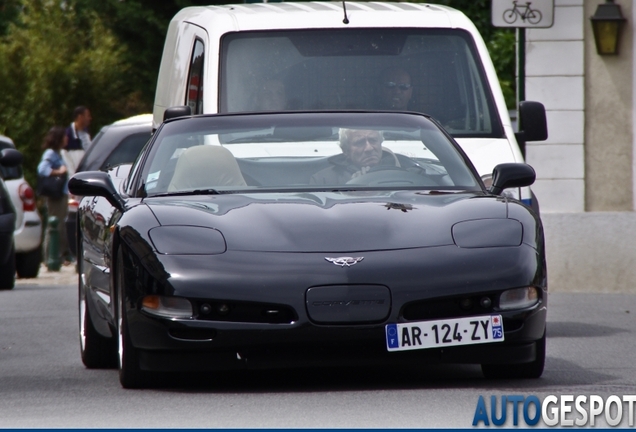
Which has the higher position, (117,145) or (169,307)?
(169,307)

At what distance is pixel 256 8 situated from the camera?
11.4m

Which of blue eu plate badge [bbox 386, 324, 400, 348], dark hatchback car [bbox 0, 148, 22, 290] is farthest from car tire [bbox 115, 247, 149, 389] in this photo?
dark hatchback car [bbox 0, 148, 22, 290]

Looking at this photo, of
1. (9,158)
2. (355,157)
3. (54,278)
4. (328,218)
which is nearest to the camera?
(328,218)

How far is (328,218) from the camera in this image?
710 centimetres

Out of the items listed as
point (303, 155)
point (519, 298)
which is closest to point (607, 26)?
point (303, 155)

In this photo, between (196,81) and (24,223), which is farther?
(24,223)

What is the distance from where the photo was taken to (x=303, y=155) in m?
8.41

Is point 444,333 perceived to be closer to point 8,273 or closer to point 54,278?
point 8,273

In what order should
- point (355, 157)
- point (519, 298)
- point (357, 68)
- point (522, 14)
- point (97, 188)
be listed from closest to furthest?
point (519, 298), point (97, 188), point (355, 157), point (357, 68), point (522, 14)

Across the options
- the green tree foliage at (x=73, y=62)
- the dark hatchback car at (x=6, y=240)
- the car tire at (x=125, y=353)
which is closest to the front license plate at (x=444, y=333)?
the car tire at (x=125, y=353)

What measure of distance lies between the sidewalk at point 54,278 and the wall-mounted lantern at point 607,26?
6.40m

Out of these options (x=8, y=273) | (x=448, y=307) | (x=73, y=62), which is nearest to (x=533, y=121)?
(x=448, y=307)

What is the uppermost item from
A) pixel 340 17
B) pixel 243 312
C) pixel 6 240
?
pixel 340 17

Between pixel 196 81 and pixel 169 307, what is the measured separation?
439 cm
